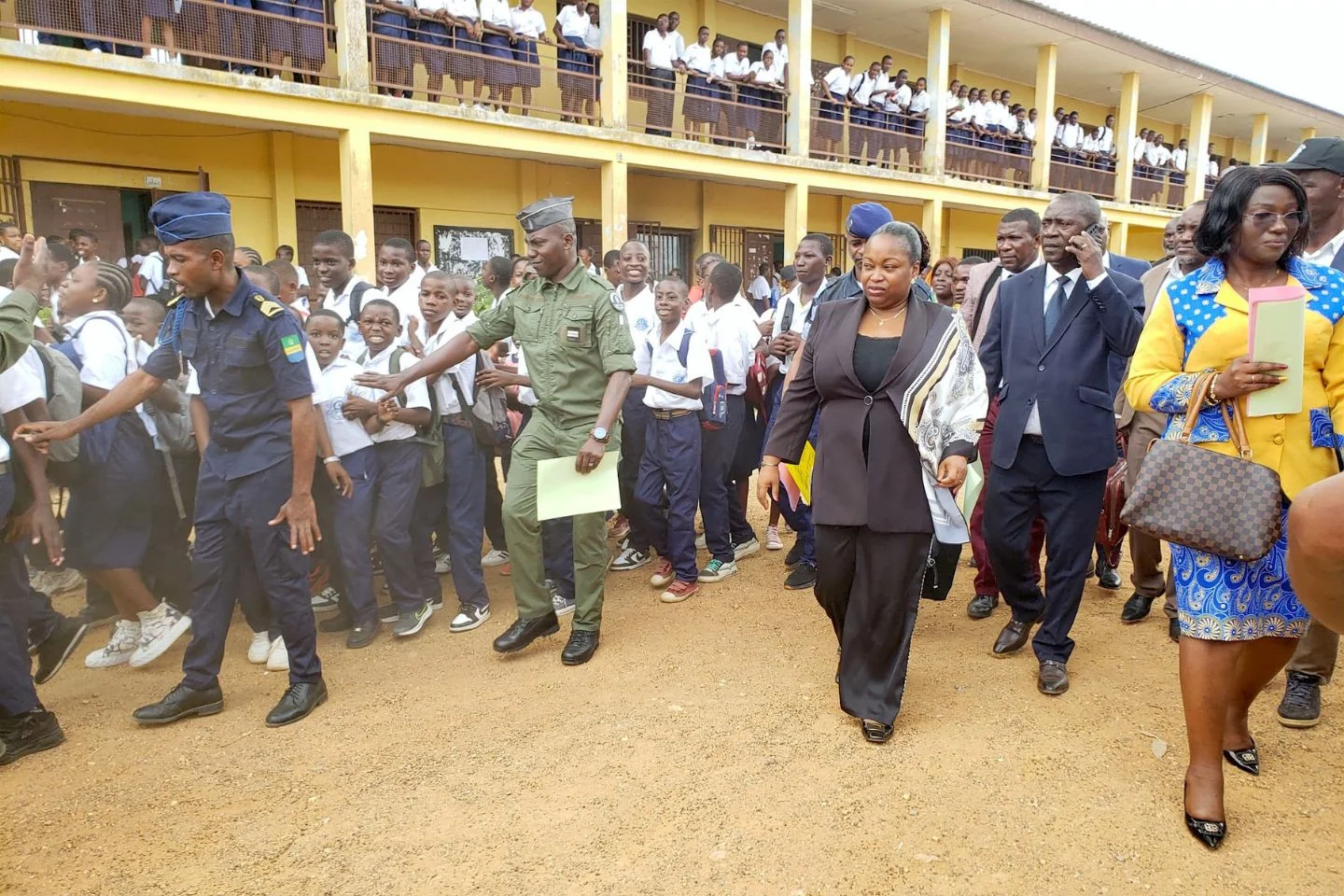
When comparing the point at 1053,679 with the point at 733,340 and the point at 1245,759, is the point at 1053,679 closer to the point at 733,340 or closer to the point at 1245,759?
the point at 1245,759

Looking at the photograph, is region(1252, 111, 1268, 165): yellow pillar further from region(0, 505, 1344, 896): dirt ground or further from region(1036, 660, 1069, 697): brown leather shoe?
region(1036, 660, 1069, 697): brown leather shoe

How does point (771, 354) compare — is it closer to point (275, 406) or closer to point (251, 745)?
point (275, 406)

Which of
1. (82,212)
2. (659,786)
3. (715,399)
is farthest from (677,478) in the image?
(82,212)

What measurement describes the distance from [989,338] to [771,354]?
1606mm

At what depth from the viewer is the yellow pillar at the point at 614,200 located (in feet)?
43.4

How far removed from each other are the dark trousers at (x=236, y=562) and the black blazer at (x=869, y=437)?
6.88ft

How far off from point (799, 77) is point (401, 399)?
12.9m

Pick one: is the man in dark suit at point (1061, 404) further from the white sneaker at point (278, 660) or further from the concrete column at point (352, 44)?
the concrete column at point (352, 44)

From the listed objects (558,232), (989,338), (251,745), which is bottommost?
(251,745)

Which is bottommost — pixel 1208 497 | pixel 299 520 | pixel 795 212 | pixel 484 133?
pixel 299 520

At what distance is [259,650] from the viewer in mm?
4184

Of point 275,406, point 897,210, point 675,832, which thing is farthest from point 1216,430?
point 897,210

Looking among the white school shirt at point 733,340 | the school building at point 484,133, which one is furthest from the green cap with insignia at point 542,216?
the school building at point 484,133

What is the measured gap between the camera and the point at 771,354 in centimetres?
535
